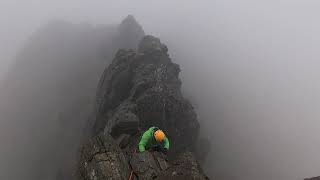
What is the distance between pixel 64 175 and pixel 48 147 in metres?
12.2

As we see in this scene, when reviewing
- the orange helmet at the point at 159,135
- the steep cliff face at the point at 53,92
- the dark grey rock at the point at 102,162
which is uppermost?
the orange helmet at the point at 159,135

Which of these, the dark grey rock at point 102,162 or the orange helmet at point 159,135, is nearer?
the dark grey rock at point 102,162

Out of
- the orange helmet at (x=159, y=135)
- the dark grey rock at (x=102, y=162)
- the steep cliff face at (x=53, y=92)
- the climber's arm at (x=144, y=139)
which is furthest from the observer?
the steep cliff face at (x=53, y=92)

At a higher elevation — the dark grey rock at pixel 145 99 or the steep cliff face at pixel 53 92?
the dark grey rock at pixel 145 99

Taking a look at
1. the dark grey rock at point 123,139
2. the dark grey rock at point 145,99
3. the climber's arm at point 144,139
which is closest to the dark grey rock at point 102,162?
the climber's arm at point 144,139

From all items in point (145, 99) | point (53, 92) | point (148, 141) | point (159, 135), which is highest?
point (159, 135)

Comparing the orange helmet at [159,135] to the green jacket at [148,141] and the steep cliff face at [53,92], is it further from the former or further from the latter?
the steep cliff face at [53,92]

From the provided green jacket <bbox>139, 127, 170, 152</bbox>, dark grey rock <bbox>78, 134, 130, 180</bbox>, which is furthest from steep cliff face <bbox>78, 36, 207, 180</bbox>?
dark grey rock <bbox>78, 134, 130, 180</bbox>

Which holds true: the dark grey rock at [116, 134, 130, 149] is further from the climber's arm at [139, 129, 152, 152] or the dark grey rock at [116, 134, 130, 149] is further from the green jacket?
the climber's arm at [139, 129, 152, 152]

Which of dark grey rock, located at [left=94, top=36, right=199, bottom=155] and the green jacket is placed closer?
the green jacket

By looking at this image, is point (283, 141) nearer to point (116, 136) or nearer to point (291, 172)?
point (291, 172)

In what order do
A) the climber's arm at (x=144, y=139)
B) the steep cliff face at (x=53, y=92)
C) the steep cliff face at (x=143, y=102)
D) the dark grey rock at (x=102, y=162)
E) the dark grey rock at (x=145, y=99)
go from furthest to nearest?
1. the steep cliff face at (x=53, y=92)
2. the dark grey rock at (x=145, y=99)
3. the steep cliff face at (x=143, y=102)
4. the climber's arm at (x=144, y=139)
5. the dark grey rock at (x=102, y=162)

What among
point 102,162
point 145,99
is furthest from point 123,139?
point 102,162

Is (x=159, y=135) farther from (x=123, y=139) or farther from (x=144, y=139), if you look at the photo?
(x=123, y=139)
